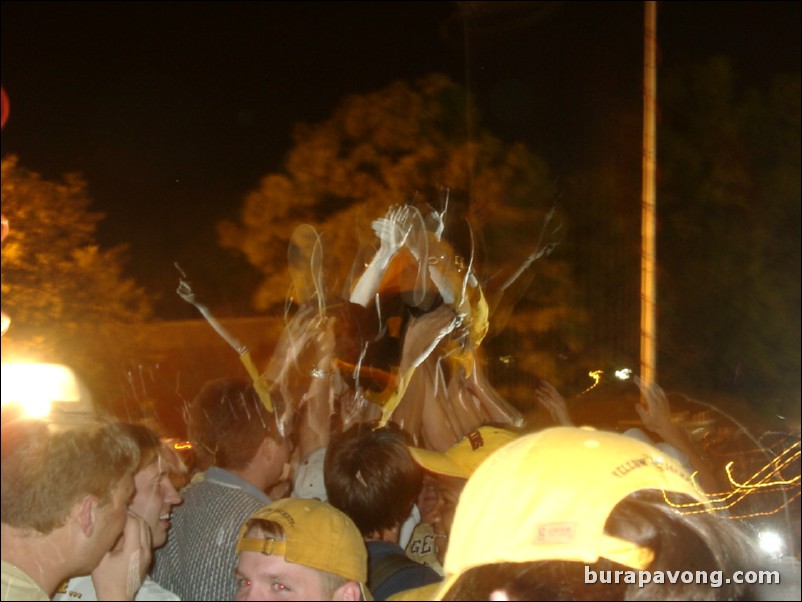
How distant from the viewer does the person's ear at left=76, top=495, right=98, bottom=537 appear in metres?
1.56

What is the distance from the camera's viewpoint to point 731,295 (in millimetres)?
9805

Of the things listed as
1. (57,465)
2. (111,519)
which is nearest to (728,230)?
(111,519)

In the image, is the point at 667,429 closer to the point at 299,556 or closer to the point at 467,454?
the point at 467,454

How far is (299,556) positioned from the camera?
5.10 feet

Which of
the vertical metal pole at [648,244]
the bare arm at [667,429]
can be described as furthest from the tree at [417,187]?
the bare arm at [667,429]

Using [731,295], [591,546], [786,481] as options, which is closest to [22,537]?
[591,546]

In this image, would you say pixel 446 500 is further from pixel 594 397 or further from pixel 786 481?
pixel 594 397

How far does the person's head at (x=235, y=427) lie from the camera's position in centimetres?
268

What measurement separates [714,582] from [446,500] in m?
1.21

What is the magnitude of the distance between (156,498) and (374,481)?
61 centimetres

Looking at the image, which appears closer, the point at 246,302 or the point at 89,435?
the point at 89,435

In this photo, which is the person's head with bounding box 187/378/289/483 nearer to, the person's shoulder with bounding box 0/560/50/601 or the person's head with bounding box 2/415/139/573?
the person's head with bounding box 2/415/139/573

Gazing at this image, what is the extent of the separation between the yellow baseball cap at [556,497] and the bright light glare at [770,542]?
1.17 ft

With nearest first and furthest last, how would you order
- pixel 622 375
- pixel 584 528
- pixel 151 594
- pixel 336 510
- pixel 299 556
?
pixel 584 528 < pixel 299 556 < pixel 336 510 < pixel 151 594 < pixel 622 375
